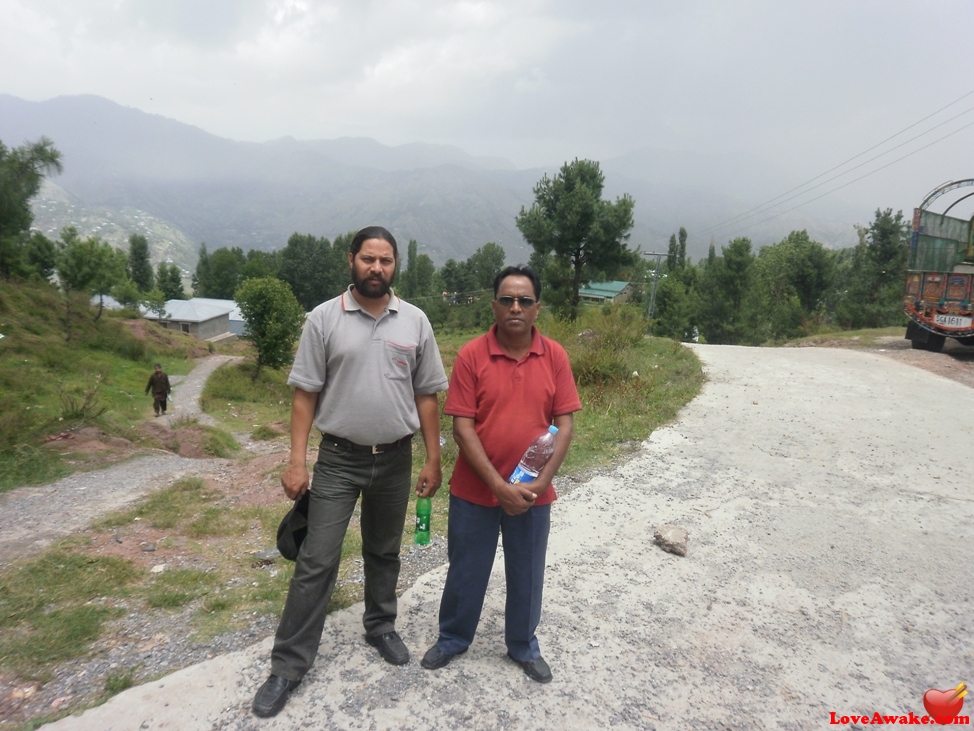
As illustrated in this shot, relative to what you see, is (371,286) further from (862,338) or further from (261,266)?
(261,266)

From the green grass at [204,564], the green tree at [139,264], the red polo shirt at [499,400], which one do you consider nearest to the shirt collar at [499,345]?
the red polo shirt at [499,400]

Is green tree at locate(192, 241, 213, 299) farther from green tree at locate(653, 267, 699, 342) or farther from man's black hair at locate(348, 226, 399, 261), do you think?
man's black hair at locate(348, 226, 399, 261)

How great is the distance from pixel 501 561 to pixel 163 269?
79.6 meters

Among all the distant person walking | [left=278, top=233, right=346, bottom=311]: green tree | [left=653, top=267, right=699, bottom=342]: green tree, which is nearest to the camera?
the distant person walking

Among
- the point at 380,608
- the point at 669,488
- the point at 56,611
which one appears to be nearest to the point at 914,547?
the point at 669,488

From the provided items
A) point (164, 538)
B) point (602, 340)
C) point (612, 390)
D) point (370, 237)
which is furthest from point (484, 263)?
point (370, 237)

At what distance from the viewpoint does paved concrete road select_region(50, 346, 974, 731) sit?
2.53m

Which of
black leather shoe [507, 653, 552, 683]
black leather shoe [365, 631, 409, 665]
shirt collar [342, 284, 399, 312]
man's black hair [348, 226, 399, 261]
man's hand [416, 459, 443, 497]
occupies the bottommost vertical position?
black leather shoe [507, 653, 552, 683]

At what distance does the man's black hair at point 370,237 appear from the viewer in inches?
104

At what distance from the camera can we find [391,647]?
2807mm

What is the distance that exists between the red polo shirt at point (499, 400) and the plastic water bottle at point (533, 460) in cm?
3

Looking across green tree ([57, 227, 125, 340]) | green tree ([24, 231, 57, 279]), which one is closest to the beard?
green tree ([57, 227, 125, 340])

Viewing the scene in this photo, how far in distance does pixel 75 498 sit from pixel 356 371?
4701mm

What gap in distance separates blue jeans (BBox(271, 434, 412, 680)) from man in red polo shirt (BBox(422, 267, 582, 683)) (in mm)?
296
